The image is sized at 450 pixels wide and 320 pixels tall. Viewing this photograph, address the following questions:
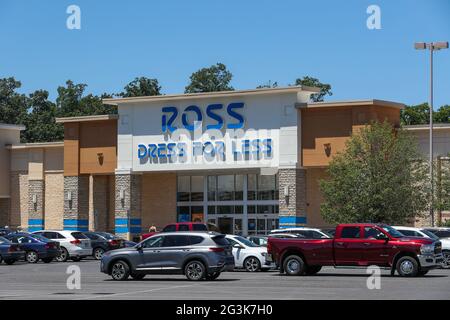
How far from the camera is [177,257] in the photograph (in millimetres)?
31141

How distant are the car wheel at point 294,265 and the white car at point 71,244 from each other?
16.9 metres

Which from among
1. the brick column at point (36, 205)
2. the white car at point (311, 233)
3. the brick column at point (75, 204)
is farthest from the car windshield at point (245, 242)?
the brick column at point (36, 205)

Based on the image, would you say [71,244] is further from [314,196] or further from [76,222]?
[314,196]

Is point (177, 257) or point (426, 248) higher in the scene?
point (426, 248)

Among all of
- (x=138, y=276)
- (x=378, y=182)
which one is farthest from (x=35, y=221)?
(x=138, y=276)

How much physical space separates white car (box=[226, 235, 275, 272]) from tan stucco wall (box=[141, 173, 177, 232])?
27.2m

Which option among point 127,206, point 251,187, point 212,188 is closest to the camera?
point 251,187

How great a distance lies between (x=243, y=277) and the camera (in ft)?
110

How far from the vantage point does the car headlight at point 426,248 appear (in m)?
31.7

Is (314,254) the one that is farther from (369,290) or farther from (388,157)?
(388,157)

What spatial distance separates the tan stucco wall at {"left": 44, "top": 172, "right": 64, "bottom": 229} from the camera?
67.5 metres

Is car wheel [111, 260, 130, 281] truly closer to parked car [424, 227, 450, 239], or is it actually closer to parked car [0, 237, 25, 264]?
parked car [0, 237, 25, 264]

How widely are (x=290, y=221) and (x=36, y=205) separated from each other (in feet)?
66.2

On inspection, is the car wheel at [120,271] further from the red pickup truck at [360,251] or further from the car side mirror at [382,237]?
the car side mirror at [382,237]
